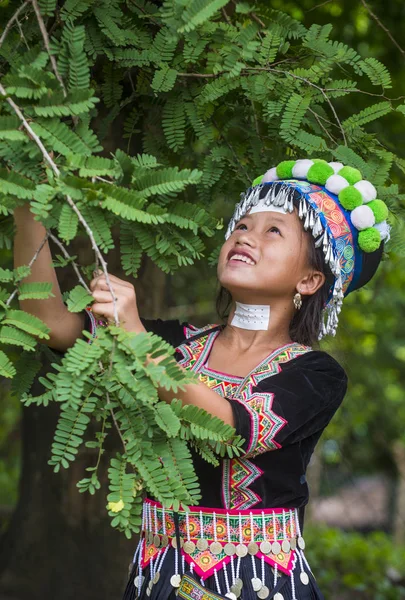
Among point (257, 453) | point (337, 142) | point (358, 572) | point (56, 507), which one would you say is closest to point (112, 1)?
point (337, 142)

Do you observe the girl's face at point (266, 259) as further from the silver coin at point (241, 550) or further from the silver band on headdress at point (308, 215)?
the silver coin at point (241, 550)

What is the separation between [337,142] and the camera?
8.20 feet

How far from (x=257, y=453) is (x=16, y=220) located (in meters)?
0.85

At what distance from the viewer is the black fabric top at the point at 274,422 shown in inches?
80.5

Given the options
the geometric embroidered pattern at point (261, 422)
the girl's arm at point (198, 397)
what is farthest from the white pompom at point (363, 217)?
the girl's arm at point (198, 397)

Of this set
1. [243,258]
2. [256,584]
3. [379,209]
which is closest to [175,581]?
[256,584]

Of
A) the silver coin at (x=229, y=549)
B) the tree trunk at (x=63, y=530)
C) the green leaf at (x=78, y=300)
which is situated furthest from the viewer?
the tree trunk at (x=63, y=530)

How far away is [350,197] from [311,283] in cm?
28

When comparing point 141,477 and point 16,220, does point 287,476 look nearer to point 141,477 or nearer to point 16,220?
point 141,477

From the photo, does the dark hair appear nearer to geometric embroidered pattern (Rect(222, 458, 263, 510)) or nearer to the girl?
the girl

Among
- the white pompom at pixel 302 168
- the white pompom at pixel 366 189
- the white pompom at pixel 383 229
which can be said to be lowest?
the white pompom at pixel 383 229

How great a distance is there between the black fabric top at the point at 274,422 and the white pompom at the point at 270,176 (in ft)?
1.66

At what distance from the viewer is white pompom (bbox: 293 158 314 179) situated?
2.36 meters

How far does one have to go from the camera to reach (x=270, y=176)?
244 centimetres
